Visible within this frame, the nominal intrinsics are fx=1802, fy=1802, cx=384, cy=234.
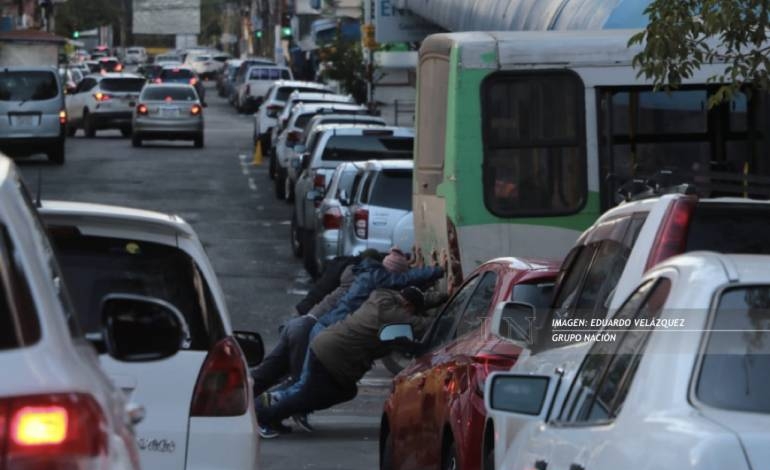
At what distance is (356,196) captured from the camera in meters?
20.2

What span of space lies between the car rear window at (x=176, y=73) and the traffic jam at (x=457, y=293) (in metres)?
41.1

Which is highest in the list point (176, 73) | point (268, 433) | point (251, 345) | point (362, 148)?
point (176, 73)

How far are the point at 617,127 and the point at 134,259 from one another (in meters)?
7.80

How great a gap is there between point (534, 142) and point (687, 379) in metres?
9.76

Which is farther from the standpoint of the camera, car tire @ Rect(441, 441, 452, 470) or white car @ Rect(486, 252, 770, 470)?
car tire @ Rect(441, 441, 452, 470)

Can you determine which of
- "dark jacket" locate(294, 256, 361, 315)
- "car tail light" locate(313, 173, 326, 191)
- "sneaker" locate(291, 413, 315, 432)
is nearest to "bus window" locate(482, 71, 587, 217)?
"dark jacket" locate(294, 256, 361, 315)

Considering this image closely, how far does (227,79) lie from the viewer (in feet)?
269

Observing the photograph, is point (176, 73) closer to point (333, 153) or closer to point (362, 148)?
point (362, 148)

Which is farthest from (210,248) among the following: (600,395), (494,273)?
(600,395)

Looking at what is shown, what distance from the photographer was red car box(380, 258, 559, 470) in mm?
8602

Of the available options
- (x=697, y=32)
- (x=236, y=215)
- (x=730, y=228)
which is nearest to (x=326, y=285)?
(x=697, y=32)

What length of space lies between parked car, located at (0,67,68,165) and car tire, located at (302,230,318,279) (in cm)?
1456

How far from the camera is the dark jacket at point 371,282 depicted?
13.3m

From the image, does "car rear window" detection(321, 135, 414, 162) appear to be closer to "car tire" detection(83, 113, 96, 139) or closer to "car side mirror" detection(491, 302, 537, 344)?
"car side mirror" detection(491, 302, 537, 344)
